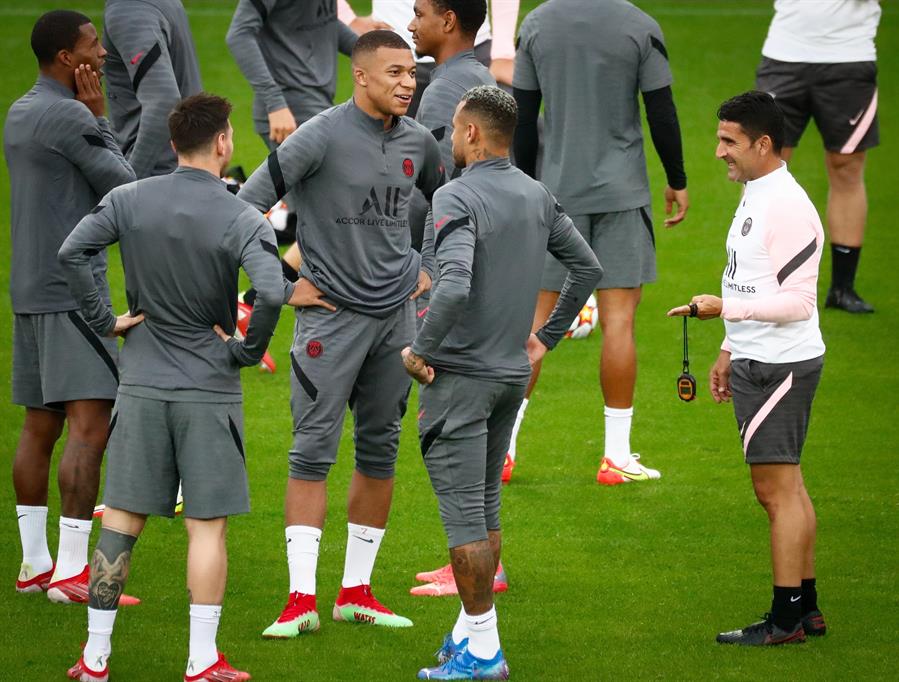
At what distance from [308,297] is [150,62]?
6.11ft

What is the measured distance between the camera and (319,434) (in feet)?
18.6

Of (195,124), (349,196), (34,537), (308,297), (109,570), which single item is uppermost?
(195,124)

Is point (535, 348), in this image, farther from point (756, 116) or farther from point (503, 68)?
point (503, 68)

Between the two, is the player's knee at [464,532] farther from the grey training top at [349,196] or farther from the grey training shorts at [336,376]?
the grey training top at [349,196]

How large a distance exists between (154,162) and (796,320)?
324 cm

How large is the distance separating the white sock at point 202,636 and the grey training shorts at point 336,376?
0.82 m

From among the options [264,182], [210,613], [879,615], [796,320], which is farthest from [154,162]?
[879,615]

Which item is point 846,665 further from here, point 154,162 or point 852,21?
point 852,21

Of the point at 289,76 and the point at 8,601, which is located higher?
the point at 289,76

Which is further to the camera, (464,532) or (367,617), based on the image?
(367,617)

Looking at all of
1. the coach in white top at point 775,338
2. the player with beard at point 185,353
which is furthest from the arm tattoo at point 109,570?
the coach in white top at point 775,338

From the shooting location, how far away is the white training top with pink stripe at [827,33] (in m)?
10.3

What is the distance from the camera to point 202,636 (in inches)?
198

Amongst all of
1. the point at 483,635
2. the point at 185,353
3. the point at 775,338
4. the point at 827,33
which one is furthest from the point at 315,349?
the point at 827,33
